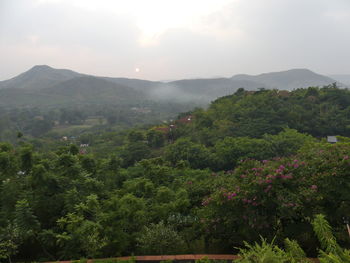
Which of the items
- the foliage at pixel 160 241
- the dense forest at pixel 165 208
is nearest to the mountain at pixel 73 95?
the dense forest at pixel 165 208

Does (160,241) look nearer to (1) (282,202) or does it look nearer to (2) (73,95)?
(1) (282,202)

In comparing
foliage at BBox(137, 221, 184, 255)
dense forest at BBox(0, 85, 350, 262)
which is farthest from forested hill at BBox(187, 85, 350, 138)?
foliage at BBox(137, 221, 184, 255)

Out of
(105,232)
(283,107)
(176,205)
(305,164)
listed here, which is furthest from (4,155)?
(283,107)

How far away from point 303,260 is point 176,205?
3.40 metres

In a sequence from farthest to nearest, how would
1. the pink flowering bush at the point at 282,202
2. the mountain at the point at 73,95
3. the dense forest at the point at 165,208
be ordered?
the mountain at the point at 73,95, the dense forest at the point at 165,208, the pink flowering bush at the point at 282,202

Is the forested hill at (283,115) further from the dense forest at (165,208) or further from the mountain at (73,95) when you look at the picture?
the mountain at (73,95)

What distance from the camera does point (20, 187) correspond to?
7168 mm

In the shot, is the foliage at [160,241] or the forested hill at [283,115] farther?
the forested hill at [283,115]

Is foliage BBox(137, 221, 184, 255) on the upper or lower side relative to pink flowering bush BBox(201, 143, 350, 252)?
lower

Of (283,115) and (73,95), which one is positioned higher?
(73,95)

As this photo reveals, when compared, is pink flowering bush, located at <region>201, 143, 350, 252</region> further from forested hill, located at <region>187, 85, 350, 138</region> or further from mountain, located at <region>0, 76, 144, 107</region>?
mountain, located at <region>0, 76, 144, 107</region>

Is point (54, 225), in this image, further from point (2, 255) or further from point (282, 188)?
point (282, 188)

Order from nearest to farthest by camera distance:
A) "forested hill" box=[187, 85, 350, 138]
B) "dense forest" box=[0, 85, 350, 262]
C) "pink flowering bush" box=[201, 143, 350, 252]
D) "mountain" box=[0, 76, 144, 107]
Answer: "pink flowering bush" box=[201, 143, 350, 252] < "dense forest" box=[0, 85, 350, 262] < "forested hill" box=[187, 85, 350, 138] < "mountain" box=[0, 76, 144, 107]

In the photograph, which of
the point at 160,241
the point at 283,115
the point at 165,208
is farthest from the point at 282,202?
the point at 283,115
